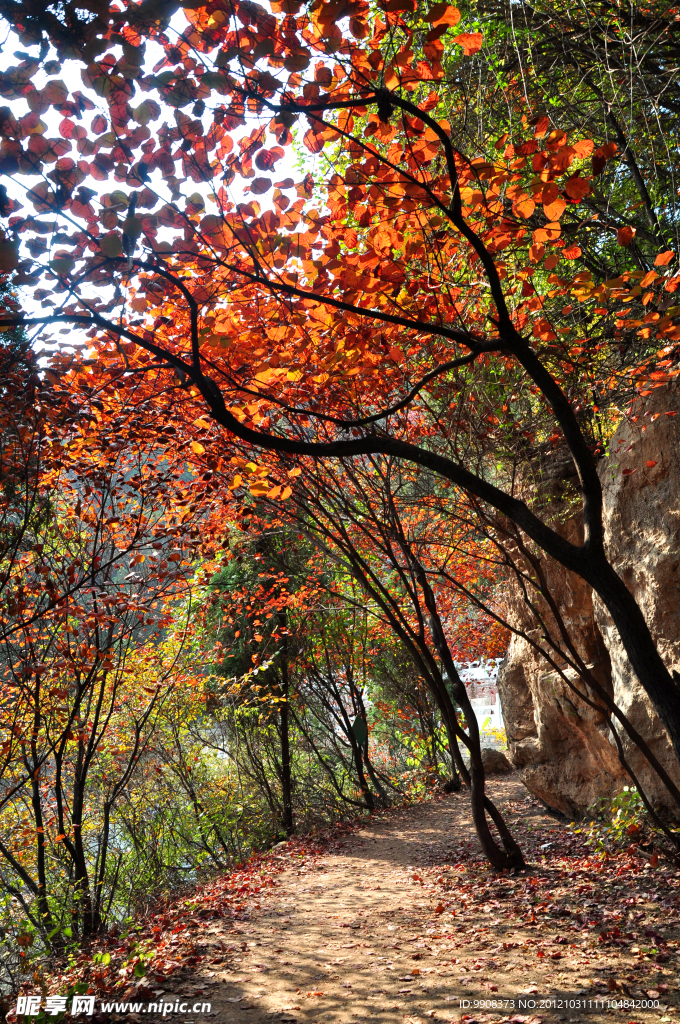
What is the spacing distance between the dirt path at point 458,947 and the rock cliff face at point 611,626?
68 cm

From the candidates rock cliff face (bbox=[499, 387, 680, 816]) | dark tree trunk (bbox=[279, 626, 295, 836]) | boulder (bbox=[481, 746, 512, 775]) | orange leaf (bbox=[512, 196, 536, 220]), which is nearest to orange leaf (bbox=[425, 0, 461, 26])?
orange leaf (bbox=[512, 196, 536, 220])

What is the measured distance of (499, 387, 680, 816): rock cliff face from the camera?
502 centimetres

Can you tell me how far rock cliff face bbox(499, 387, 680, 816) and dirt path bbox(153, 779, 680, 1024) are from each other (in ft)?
2.22

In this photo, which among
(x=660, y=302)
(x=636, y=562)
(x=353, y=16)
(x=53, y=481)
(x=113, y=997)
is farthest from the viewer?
(x=53, y=481)

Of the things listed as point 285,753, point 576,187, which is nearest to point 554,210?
point 576,187

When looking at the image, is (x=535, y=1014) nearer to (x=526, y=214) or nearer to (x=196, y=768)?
(x=526, y=214)

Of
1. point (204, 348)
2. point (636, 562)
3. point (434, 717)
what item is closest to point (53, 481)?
point (204, 348)

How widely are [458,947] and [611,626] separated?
9.23 feet

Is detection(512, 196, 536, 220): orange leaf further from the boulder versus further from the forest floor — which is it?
the boulder

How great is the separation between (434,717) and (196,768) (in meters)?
4.49

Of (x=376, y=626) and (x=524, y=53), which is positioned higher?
(x=524, y=53)

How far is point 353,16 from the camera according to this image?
106 inches

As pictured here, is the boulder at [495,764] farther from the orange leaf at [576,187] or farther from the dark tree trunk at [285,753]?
the orange leaf at [576,187]

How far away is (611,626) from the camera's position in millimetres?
5602
